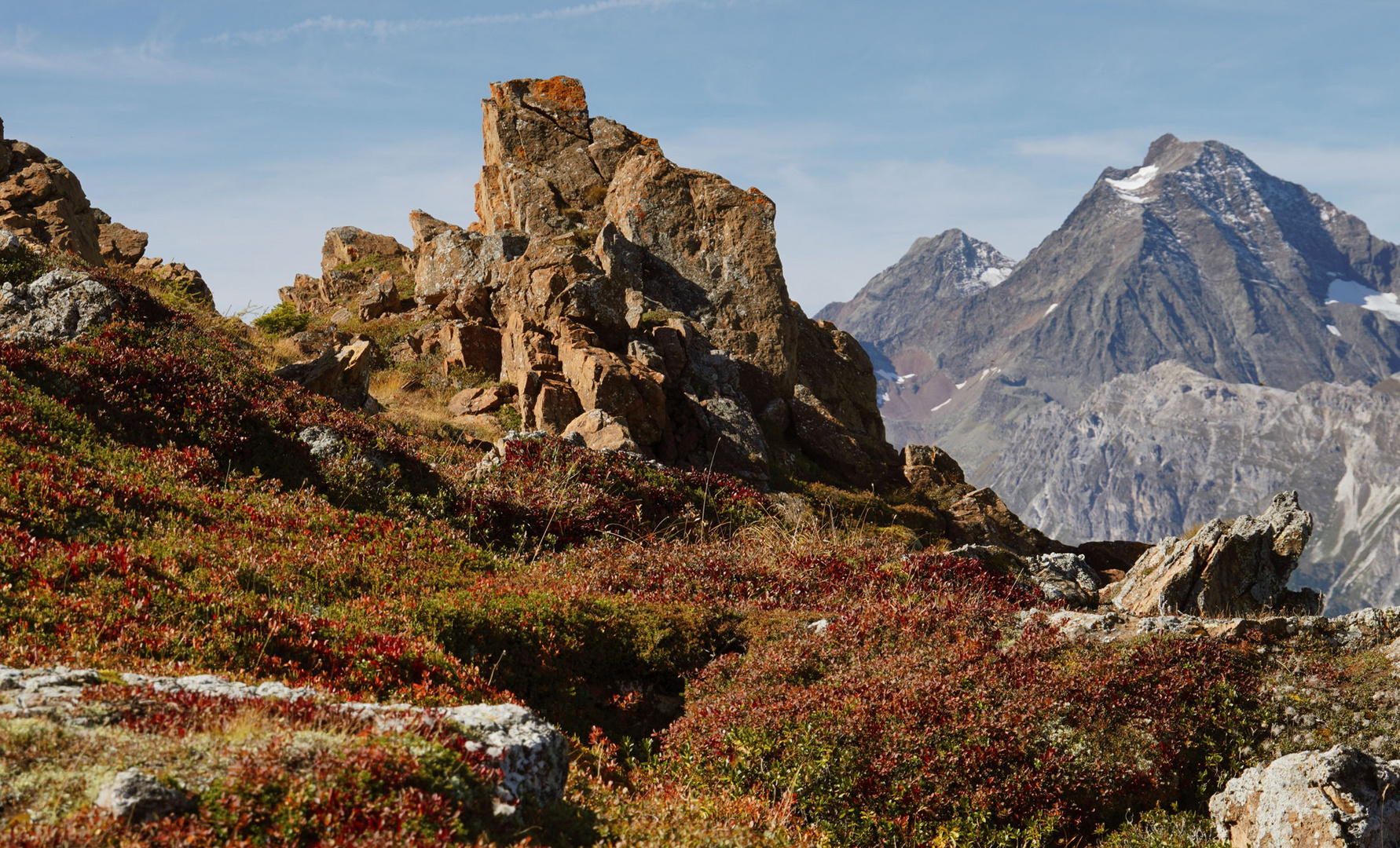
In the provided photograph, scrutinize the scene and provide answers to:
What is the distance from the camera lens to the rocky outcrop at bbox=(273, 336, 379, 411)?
17.8m

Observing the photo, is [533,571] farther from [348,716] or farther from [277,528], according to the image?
[348,716]

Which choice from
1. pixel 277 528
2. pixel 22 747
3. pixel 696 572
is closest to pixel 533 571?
pixel 696 572

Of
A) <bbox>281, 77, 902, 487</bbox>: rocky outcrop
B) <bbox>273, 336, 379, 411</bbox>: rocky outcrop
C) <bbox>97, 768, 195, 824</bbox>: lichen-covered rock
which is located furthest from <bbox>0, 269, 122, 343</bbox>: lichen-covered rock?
<bbox>97, 768, 195, 824</bbox>: lichen-covered rock

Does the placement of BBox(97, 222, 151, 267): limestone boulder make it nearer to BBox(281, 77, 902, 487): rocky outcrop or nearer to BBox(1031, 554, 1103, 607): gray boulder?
BBox(281, 77, 902, 487): rocky outcrop

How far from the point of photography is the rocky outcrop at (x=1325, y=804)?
6887 mm

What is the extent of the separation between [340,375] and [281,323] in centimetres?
1505

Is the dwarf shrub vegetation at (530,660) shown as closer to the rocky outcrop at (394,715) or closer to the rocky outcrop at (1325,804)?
the rocky outcrop at (394,715)

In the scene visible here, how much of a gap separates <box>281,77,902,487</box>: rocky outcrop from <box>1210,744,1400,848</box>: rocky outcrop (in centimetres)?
1321

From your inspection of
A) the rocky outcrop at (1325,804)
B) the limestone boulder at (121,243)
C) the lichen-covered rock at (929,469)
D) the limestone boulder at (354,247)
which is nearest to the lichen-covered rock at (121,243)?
the limestone boulder at (121,243)

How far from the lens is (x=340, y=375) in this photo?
18969mm

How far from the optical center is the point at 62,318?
45.9 ft

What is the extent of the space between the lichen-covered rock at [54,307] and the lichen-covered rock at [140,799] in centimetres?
1174

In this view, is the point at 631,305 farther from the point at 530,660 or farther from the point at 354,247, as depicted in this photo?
the point at 354,247

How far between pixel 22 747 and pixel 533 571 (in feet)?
22.6
